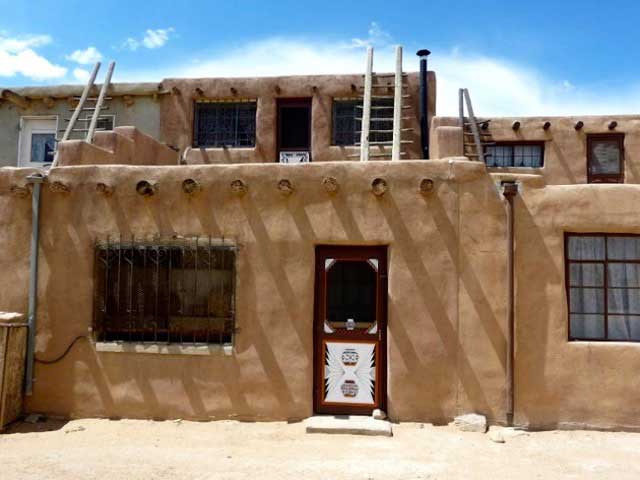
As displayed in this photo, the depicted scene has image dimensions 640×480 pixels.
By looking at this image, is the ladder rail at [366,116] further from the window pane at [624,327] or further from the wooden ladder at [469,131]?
the window pane at [624,327]

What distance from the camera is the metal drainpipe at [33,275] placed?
792cm

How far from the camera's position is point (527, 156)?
1414 cm

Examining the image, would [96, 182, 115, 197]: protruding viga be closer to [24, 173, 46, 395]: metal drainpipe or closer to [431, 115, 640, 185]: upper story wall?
[24, 173, 46, 395]: metal drainpipe

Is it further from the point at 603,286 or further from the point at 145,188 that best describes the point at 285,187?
the point at 603,286

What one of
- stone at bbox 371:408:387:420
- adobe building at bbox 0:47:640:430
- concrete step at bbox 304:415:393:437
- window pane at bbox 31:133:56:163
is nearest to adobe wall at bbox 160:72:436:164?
window pane at bbox 31:133:56:163

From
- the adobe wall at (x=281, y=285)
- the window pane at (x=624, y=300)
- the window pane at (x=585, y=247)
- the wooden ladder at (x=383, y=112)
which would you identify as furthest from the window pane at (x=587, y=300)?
the wooden ladder at (x=383, y=112)

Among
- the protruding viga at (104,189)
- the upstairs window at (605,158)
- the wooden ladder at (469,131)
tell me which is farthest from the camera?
the upstairs window at (605,158)

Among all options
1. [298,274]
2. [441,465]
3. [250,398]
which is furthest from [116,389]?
[441,465]

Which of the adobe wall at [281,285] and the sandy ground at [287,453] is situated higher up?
the adobe wall at [281,285]

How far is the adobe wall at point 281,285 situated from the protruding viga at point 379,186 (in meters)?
0.11

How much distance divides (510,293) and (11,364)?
22.2ft

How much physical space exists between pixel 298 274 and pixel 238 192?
1.41 m

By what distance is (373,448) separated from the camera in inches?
261

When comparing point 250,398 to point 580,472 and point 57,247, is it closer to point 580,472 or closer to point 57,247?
point 57,247
